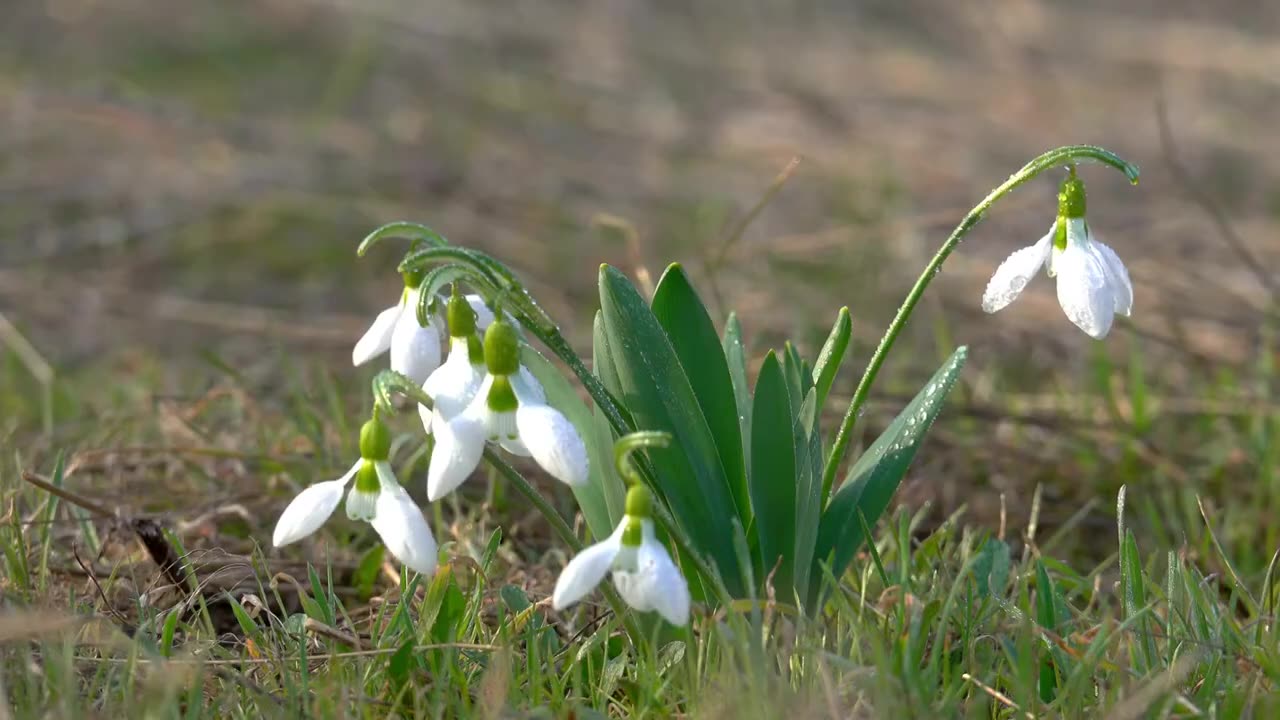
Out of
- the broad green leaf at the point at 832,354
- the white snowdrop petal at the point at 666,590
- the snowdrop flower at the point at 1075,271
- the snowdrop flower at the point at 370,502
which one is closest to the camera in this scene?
the white snowdrop petal at the point at 666,590

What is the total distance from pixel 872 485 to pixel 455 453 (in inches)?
28.6

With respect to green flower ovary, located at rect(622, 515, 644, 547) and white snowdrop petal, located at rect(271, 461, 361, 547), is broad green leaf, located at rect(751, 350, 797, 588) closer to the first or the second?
green flower ovary, located at rect(622, 515, 644, 547)

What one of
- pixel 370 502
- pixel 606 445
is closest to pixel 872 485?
pixel 606 445

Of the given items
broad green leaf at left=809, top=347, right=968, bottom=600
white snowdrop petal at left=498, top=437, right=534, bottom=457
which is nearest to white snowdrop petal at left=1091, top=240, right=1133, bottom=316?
broad green leaf at left=809, top=347, right=968, bottom=600

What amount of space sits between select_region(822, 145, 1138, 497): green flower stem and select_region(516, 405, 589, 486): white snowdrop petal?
20.1 inches

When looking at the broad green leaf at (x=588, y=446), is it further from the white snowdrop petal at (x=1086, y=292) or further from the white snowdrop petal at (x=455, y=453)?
the white snowdrop petal at (x=1086, y=292)

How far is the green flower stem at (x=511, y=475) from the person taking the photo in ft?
5.30

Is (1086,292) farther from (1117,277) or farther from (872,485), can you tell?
(872,485)

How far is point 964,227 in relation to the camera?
6.26 feet

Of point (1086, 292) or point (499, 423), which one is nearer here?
point (499, 423)

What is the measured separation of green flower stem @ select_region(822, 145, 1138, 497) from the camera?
1.78 meters

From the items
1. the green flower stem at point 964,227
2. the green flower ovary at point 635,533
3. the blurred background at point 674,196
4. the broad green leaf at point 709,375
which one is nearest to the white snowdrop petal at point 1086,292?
the green flower stem at point 964,227

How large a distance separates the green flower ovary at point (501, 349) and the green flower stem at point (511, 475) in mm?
90

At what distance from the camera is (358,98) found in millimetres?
8016
